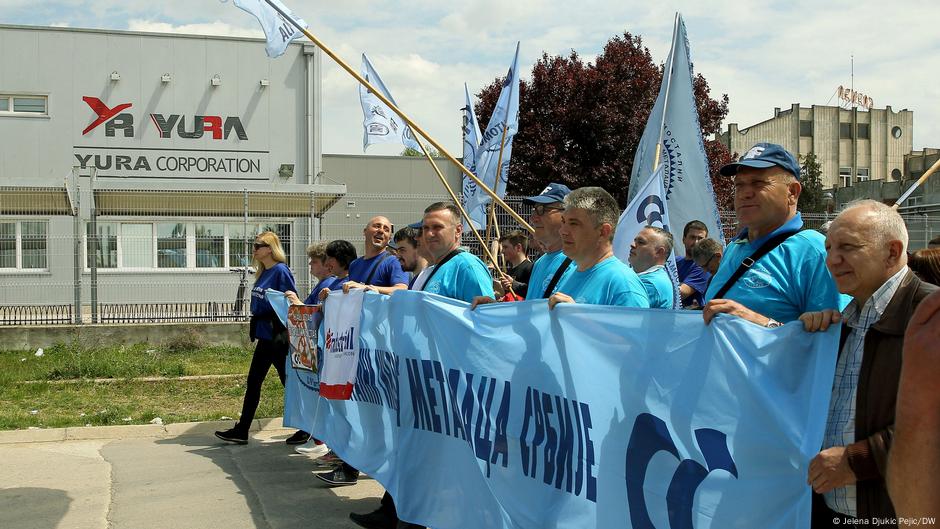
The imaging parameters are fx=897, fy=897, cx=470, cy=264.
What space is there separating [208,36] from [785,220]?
85.8 feet

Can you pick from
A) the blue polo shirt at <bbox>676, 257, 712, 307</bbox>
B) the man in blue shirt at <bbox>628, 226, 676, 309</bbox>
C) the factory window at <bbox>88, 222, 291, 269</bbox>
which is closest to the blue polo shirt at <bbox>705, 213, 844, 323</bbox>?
the man in blue shirt at <bbox>628, 226, 676, 309</bbox>

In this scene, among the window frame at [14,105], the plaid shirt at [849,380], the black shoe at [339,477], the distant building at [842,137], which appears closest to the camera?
the plaid shirt at [849,380]

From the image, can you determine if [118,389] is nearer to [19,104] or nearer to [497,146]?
[497,146]

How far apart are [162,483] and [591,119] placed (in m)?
22.6

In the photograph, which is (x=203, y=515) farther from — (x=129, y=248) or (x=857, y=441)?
(x=129, y=248)

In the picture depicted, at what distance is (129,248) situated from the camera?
16281 millimetres

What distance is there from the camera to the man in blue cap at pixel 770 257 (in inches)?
129

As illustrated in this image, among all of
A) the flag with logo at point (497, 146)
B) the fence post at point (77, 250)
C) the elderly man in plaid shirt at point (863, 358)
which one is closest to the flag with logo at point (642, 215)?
the elderly man in plaid shirt at point (863, 358)

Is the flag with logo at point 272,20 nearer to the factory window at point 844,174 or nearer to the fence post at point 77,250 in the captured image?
the fence post at point 77,250

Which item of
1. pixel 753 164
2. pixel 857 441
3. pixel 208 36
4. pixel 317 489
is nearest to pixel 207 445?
pixel 317 489

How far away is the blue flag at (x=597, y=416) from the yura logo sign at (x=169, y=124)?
913 inches

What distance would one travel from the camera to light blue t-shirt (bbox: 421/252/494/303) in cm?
527

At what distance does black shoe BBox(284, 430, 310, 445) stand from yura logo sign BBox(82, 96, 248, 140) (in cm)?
2072

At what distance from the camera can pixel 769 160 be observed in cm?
364
